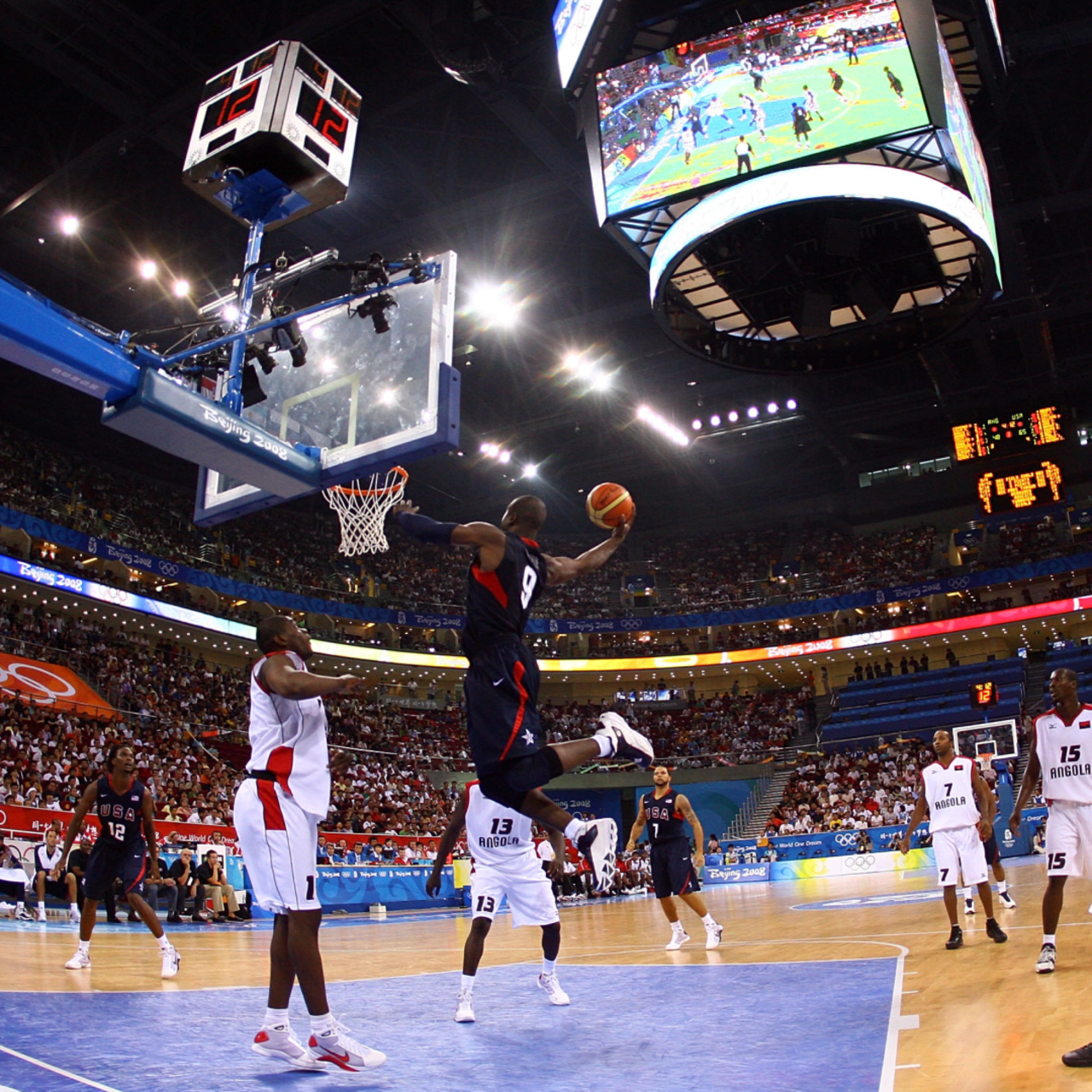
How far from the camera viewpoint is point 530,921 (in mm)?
5949

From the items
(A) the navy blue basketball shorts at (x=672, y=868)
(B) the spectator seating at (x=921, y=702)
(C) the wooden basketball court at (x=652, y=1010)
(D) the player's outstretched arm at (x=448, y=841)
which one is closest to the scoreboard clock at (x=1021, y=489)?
(B) the spectator seating at (x=921, y=702)

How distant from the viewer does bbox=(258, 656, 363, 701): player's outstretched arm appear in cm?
404

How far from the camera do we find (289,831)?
4121mm

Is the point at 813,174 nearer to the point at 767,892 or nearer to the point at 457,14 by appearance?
the point at 457,14

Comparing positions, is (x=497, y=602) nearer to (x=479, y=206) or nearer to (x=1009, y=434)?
(x=479, y=206)

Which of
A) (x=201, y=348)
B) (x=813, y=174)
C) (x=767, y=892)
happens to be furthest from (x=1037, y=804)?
(x=201, y=348)

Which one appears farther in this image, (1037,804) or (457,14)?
(1037,804)

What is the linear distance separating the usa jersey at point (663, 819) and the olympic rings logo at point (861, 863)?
18.1m

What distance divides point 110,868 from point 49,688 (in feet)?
62.1

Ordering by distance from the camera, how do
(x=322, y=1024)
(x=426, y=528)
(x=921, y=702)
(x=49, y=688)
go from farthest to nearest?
(x=921, y=702) < (x=49, y=688) < (x=426, y=528) < (x=322, y=1024)

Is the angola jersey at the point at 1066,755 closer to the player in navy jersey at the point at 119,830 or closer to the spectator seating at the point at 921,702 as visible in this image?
the player in navy jersey at the point at 119,830

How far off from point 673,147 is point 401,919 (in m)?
14.4

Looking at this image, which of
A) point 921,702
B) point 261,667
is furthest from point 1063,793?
point 921,702

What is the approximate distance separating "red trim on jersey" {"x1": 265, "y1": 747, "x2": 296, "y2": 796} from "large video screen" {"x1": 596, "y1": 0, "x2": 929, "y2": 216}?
11518mm
